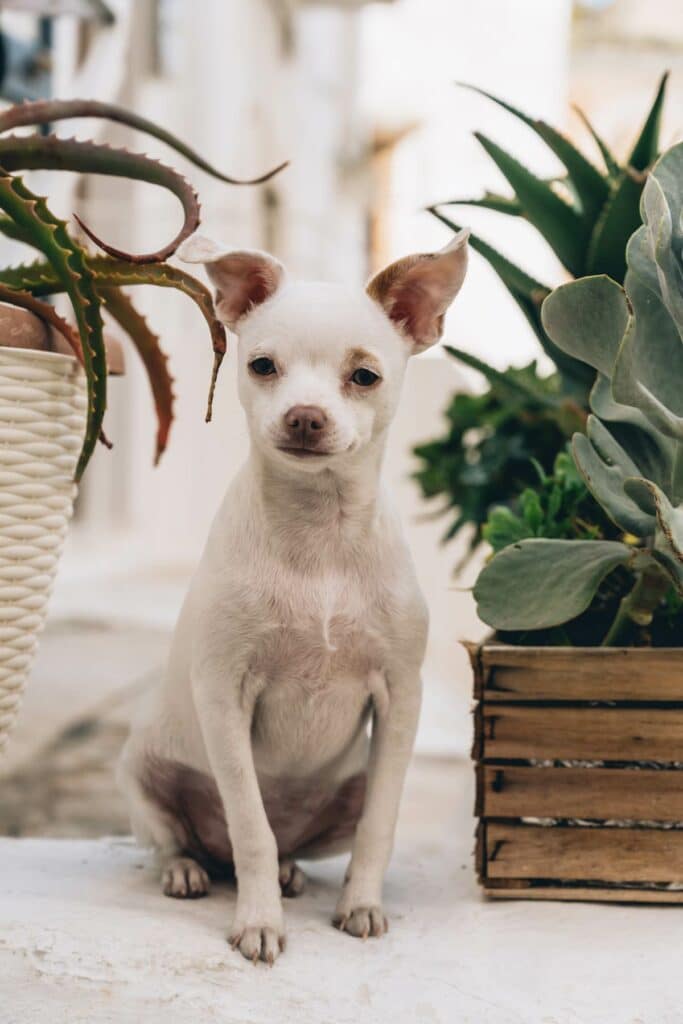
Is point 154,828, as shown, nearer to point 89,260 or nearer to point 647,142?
point 89,260

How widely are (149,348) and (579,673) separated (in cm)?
55

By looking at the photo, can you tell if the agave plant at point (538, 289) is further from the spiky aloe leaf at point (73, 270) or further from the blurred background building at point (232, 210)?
the spiky aloe leaf at point (73, 270)

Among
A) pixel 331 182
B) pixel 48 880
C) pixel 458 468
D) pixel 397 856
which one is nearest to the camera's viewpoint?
pixel 48 880

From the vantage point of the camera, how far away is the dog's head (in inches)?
35.0

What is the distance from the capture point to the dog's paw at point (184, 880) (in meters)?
1.05

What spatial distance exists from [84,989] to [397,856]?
508 millimetres

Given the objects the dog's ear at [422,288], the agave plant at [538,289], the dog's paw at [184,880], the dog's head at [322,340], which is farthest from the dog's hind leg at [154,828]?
the agave plant at [538,289]

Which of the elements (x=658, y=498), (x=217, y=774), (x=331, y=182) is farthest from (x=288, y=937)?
(x=331, y=182)

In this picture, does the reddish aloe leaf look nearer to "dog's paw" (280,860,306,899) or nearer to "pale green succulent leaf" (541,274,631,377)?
"pale green succulent leaf" (541,274,631,377)

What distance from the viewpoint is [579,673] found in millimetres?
1020

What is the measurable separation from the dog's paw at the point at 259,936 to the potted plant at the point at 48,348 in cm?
32

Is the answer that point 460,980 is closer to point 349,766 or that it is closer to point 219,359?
point 349,766

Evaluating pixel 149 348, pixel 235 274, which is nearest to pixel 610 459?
pixel 235 274

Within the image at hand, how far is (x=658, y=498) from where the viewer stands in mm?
839
